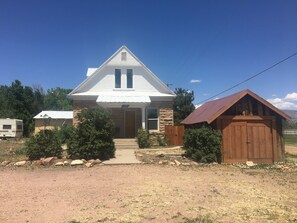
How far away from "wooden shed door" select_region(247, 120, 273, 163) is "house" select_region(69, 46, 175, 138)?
377 inches

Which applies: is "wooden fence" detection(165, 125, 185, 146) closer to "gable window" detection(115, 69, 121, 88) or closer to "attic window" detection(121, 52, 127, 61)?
"gable window" detection(115, 69, 121, 88)

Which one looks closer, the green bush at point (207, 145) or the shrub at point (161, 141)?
the green bush at point (207, 145)

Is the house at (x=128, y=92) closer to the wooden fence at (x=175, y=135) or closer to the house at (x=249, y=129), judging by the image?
the wooden fence at (x=175, y=135)

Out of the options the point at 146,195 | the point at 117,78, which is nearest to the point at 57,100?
the point at 117,78

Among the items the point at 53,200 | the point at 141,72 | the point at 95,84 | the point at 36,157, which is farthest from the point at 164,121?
the point at 53,200

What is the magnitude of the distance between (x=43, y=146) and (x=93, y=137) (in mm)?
2555

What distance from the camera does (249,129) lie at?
51.3 feet

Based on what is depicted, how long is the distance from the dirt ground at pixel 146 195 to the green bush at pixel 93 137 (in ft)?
6.70

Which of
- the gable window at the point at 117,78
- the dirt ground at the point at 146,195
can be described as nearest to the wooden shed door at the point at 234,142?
the dirt ground at the point at 146,195

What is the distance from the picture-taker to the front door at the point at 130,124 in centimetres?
2505

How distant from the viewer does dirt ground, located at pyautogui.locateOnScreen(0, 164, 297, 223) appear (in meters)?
6.67

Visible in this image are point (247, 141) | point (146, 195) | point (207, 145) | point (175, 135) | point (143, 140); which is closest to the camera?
point (146, 195)

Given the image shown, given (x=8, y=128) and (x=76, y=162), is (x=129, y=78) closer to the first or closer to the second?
(x=76, y=162)

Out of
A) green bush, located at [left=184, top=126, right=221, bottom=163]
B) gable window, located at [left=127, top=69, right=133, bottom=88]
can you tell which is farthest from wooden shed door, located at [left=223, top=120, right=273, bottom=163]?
gable window, located at [left=127, top=69, right=133, bottom=88]
